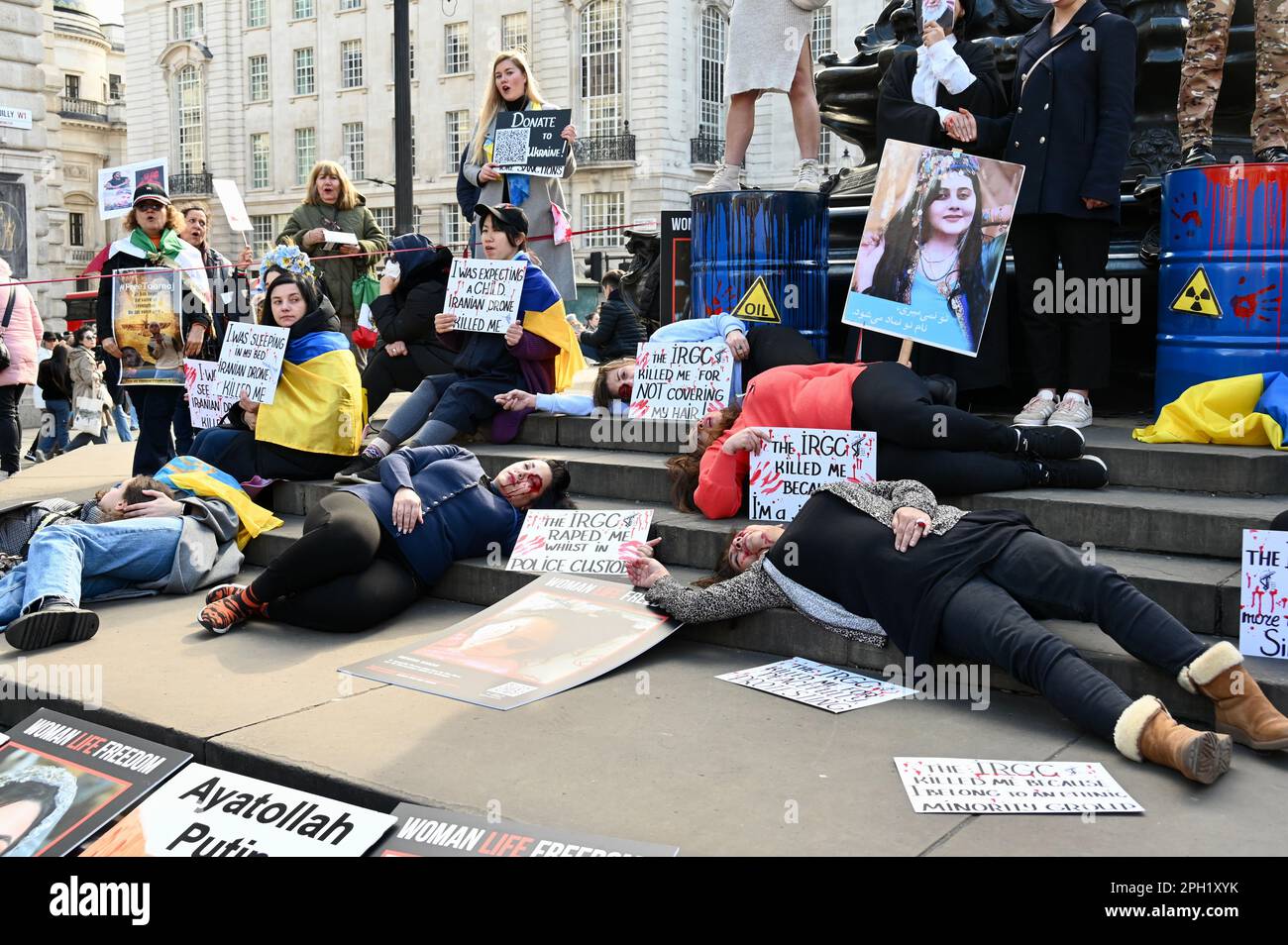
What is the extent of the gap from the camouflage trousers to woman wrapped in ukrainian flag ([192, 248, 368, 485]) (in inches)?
189

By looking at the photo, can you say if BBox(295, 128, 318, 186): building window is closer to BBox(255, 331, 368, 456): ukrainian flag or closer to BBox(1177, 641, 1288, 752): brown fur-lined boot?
BBox(255, 331, 368, 456): ukrainian flag

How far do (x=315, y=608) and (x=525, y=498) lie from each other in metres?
1.19

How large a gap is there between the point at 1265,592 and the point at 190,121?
178 feet

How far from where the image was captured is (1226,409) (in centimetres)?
553

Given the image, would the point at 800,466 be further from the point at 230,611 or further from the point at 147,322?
the point at 147,322

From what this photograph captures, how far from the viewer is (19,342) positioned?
9.67 m

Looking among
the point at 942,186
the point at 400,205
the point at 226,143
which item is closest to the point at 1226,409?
the point at 942,186

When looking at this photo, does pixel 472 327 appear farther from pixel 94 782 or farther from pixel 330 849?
pixel 330 849

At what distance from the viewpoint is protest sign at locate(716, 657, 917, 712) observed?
14.1 ft

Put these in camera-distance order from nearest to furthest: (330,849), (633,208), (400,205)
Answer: (330,849) < (400,205) < (633,208)

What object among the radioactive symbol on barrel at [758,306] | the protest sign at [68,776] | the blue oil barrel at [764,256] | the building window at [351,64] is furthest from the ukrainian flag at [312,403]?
the building window at [351,64]

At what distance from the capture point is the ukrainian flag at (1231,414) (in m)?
5.36

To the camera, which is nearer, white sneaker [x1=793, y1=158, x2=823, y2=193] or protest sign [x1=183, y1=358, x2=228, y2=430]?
white sneaker [x1=793, y1=158, x2=823, y2=193]

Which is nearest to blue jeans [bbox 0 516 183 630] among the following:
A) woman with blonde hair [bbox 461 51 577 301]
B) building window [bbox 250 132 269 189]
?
woman with blonde hair [bbox 461 51 577 301]
